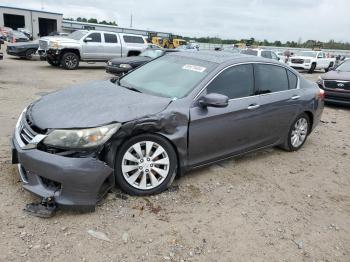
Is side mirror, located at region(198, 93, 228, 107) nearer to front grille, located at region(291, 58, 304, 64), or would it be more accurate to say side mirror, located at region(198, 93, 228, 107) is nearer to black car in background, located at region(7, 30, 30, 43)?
front grille, located at region(291, 58, 304, 64)

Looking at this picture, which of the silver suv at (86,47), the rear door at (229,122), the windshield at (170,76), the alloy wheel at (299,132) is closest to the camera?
the rear door at (229,122)

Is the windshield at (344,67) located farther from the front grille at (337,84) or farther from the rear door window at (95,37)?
the rear door window at (95,37)

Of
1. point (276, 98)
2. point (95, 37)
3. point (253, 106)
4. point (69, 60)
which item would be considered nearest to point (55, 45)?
point (69, 60)

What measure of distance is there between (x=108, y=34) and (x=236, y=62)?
47.6ft

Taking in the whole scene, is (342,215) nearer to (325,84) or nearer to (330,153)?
(330,153)

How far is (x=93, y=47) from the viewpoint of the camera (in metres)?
17.2

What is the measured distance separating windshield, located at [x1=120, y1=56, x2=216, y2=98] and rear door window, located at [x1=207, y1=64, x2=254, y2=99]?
0.18 m

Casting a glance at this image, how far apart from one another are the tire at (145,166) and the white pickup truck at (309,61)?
23428mm

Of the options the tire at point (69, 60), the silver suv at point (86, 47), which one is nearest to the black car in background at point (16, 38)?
the silver suv at point (86, 47)

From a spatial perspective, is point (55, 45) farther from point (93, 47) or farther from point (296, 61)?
point (296, 61)

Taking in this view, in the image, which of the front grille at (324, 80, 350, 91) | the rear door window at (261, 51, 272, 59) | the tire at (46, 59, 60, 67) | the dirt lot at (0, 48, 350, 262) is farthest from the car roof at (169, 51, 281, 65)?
the rear door window at (261, 51, 272, 59)

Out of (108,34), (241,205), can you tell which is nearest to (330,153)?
(241,205)

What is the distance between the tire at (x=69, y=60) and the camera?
1631 centimetres

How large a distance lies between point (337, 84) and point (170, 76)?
7693 millimetres
